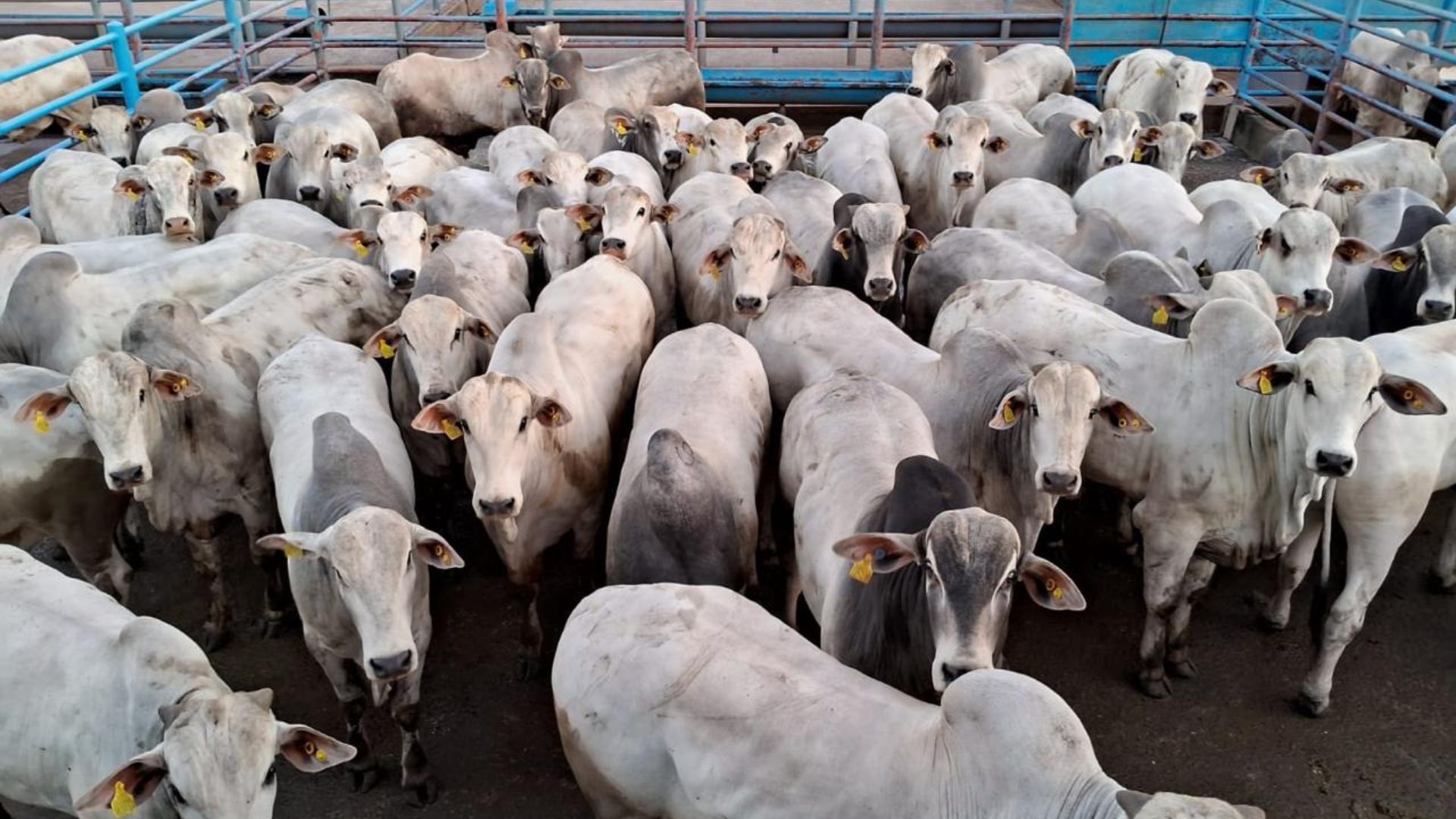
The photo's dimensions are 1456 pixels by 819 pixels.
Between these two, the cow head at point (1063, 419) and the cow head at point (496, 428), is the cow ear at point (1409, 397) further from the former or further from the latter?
the cow head at point (496, 428)

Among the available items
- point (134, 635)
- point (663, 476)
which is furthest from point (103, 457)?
point (663, 476)

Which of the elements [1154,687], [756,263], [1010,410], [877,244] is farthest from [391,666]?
[877,244]

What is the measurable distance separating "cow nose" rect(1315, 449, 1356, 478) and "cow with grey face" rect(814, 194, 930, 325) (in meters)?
2.60

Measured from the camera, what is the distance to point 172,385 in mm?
4844

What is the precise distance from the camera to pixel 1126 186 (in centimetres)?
754

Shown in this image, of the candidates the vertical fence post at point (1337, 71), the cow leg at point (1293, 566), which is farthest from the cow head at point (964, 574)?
the vertical fence post at point (1337, 71)

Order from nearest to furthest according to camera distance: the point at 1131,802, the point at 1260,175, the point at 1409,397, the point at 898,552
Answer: the point at 1131,802
the point at 898,552
the point at 1409,397
the point at 1260,175

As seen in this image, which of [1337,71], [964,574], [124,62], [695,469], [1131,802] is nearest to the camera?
[1131,802]

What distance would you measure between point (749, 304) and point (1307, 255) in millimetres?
2964

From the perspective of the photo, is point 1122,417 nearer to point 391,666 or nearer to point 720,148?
point 391,666

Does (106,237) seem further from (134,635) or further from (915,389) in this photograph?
(915,389)

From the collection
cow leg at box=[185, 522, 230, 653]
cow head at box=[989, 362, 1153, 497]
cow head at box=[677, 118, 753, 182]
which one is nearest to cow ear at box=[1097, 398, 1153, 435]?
cow head at box=[989, 362, 1153, 497]

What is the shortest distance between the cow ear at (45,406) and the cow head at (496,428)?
161cm

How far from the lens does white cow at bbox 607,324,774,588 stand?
420cm
